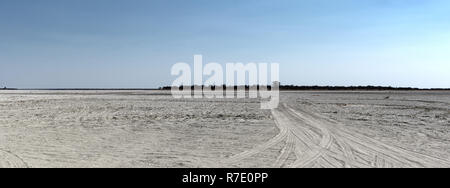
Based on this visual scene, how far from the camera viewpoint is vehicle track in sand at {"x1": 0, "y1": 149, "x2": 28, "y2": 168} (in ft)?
20.4

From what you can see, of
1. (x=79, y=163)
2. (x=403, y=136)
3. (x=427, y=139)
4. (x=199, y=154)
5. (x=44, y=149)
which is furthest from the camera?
(x=403, y=136)

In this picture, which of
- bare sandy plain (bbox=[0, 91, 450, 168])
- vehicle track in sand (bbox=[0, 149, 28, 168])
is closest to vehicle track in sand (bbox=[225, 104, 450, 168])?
bare sandy plain (bbox=[0, 91, 450, 168])

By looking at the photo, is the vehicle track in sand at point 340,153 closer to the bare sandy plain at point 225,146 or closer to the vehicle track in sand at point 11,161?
the bare sandy plain at point 225,146

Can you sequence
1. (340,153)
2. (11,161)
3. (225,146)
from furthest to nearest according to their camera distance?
(225,146) < (340,153) < (11,161)

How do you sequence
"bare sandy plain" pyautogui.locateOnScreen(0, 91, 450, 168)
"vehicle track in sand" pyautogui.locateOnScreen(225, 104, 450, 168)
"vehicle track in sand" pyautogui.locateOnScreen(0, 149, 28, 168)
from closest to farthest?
"vehicle track in sand" pyautogui.locateOnScreen(0, 149, 28, 168)
"vehicle track in sand" pyautogui.locateOnScreen(225, 104, 450, 168)
"bare sandy plain" pyautogui.locateOnScreen(0, 91, 450, 168)

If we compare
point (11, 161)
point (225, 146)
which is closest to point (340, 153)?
point (225, 146)

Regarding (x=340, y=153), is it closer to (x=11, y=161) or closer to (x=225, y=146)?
(x=225, y=146)

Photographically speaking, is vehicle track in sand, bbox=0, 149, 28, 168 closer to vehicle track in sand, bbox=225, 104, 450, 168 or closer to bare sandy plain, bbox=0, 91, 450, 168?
bare sandy plain, bbox=0, 91, 450, 168

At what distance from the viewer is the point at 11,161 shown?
6535 mm

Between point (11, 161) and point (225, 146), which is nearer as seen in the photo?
point (11, 161)
